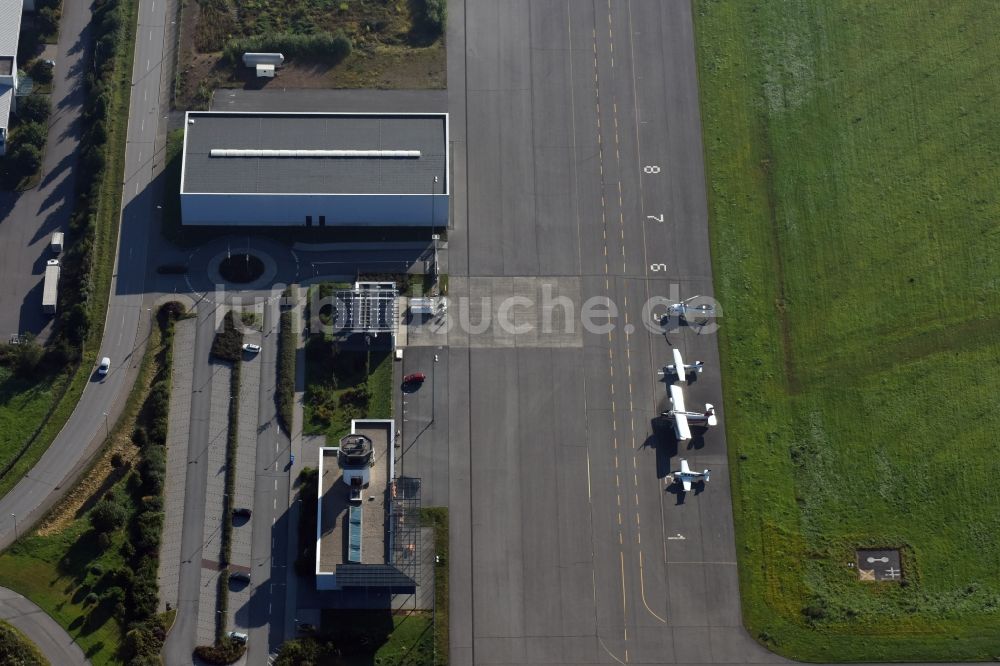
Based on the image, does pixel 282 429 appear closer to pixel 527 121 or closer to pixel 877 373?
pixel 527 121

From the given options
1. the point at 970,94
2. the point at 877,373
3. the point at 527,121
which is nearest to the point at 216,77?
the point at 527,121

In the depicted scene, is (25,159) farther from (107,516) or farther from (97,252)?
(107,516)

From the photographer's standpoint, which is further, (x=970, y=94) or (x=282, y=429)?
(x=970, y=94)

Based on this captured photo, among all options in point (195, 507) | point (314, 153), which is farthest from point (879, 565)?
point (314, 153)

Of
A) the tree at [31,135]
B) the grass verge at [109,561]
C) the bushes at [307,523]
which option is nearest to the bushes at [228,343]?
the grass verge at [109,561]

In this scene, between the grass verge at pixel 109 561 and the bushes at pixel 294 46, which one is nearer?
the grass verge at pixel 109 561

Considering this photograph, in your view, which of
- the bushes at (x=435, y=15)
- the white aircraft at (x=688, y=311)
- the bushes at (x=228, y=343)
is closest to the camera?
the bushes at (x=228, y=343)

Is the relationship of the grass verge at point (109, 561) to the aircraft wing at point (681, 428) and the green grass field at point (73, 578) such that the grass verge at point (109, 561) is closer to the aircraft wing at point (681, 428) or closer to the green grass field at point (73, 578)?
the green grass field at point (73, 578)

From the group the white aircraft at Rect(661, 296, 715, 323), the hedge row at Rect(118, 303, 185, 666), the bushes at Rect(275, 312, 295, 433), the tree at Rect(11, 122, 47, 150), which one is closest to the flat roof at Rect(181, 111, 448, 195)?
the bushes at Rect(275, 312, 295, 433)
